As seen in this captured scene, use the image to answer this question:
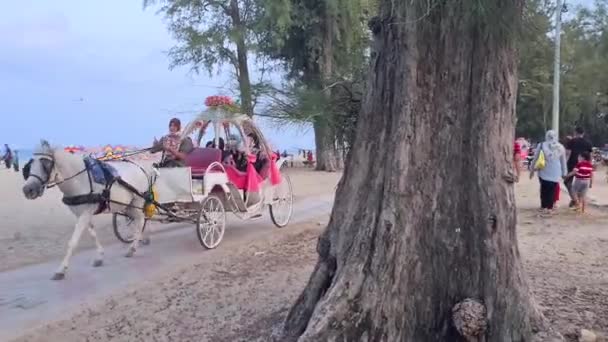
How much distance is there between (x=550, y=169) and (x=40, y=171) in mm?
9468

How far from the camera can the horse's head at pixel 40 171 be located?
766 centimetres

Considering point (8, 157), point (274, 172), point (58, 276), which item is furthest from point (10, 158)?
point (58, 276)

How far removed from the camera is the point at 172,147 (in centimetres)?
1004

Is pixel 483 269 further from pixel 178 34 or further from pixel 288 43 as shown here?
pixel 178 34

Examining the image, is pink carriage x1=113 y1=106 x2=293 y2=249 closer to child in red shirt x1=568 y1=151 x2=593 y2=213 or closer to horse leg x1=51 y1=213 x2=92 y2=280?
horse leg x1=51 y1=213 x2=92 y2=280

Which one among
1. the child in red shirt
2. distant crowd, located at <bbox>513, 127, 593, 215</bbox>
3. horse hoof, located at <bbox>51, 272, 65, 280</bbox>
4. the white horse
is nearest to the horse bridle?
the white horse

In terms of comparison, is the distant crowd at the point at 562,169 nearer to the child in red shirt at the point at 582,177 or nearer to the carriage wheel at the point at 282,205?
the child in red shirt at the point at 582,177

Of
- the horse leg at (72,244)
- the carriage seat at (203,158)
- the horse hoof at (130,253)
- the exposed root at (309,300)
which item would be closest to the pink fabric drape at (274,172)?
the carriage seat at (203,158)

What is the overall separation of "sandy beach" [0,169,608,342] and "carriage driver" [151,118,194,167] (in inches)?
66.5

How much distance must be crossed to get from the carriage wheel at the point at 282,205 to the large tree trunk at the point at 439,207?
7.65 m

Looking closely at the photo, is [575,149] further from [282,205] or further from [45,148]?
[45,148]

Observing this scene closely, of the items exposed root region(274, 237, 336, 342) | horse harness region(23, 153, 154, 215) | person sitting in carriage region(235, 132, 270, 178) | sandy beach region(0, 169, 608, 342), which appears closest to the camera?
exposed root region(274, 237, 336, 342)

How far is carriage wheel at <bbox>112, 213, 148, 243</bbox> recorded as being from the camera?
10242 mm

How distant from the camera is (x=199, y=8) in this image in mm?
30219
